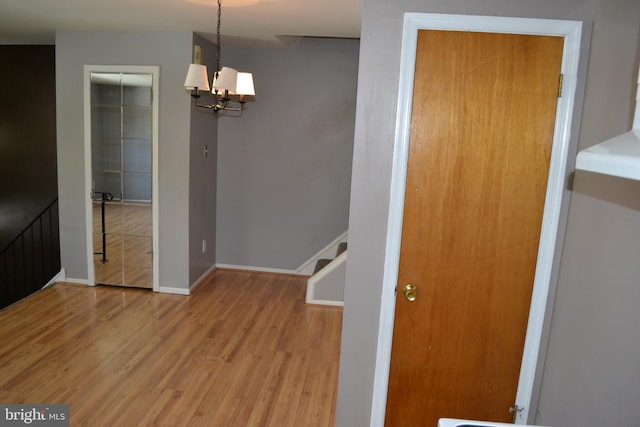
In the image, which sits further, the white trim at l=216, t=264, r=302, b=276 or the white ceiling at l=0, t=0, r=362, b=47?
the white trim at l=216, t=264, r=302, b=276

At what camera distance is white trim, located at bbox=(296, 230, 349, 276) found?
4945mm

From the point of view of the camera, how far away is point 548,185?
71.6 inches

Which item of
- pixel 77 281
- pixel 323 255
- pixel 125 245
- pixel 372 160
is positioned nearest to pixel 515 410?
pixel 372 160

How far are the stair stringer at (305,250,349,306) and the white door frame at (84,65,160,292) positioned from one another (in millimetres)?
1619

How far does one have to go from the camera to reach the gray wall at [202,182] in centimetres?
427

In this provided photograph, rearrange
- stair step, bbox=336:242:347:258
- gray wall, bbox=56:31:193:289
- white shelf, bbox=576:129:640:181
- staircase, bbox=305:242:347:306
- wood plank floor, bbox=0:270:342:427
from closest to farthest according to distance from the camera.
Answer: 1. white shelf, bbox=576:129:640:181
2. wood plank floor, bbox=0:270:342:427
3. gray wall, bbox=56:31:193:289
4. staircase, bbox=305:242:347:306
5. stair step, bbox=336:242:347:258

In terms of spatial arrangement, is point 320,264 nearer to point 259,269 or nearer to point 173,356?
point 259,269

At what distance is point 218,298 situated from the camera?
4.33m

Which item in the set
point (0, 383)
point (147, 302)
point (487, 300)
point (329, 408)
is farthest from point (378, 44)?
point (147, 302)

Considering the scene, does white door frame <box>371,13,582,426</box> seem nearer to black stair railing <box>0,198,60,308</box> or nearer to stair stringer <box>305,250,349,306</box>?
stair stringer <box>305,250,349,306</box>

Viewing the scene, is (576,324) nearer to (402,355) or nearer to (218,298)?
(402,355)

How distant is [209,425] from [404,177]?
71.2 inches

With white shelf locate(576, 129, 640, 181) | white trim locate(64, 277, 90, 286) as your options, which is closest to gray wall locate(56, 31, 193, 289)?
white trim locate(64, 277, 90, 286)

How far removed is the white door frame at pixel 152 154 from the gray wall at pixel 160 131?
0.05 metres
